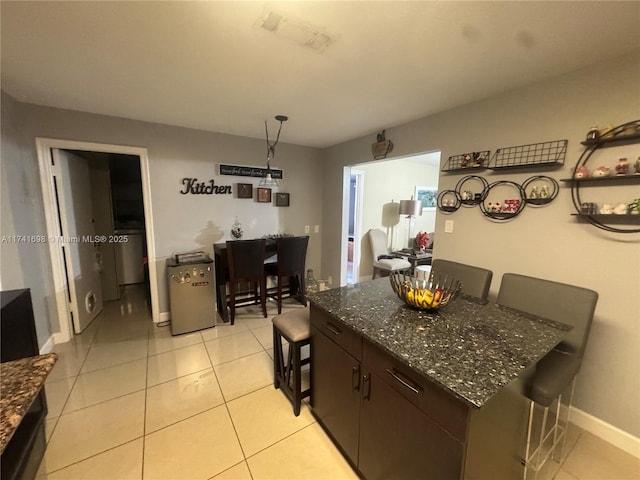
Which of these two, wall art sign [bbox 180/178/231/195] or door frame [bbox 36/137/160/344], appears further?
wall art sign [bbox 180/178/231/195]

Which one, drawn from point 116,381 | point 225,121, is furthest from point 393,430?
point 225,121

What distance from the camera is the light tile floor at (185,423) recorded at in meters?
1.45

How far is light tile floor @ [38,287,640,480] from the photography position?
1.45 metres

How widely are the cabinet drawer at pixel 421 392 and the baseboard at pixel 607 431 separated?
1688mm

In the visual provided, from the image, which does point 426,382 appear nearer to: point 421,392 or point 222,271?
point 421,392

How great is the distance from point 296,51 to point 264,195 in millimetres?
2265

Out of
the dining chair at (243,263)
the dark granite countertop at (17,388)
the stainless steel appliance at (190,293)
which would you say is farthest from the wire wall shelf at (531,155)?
the stainless steel appliance at (190,293)

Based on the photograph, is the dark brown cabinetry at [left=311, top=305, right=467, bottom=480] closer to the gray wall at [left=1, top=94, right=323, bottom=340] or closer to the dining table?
the dining table

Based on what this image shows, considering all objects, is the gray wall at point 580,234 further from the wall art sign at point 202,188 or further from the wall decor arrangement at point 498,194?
the wall art sign at point 202,188

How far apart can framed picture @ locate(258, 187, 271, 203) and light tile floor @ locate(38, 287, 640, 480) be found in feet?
6.31

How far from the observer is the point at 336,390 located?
1.49m

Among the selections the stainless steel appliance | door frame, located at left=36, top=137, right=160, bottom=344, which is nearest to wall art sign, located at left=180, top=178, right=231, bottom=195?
door frame, located at left=36, top=137, right=160, bottom=344

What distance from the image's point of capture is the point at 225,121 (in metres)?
2.84

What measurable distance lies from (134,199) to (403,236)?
205 inches
